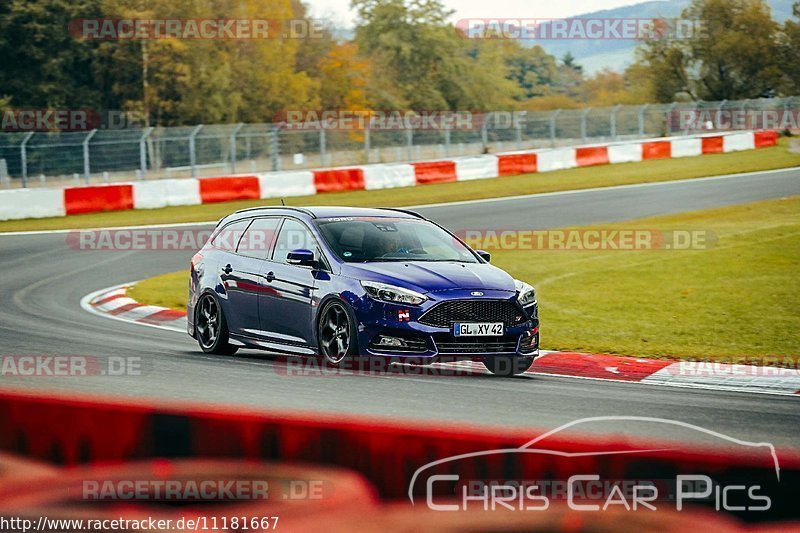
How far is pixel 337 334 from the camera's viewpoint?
34.3 feet

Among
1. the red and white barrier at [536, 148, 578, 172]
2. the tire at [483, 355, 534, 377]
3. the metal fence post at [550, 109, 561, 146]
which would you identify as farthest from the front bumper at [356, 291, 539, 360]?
the metal fence post at [550, 109, 561, 146]

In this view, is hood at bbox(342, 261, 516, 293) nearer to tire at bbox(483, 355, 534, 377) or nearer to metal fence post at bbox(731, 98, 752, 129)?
tire at bbox(483, 355, 534, 377)

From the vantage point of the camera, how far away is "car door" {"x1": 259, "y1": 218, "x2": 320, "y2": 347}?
35.6ft

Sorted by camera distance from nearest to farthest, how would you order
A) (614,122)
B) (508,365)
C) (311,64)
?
(508,365)
(614,122)
(311,64)

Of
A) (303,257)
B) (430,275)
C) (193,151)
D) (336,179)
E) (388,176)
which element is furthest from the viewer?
(193,151)

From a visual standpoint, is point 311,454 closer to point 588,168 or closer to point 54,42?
point 588,168

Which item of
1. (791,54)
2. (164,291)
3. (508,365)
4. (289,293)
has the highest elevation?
(791,54)

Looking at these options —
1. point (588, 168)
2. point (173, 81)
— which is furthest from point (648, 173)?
point (173, 81)

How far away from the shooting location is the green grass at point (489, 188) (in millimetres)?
28375

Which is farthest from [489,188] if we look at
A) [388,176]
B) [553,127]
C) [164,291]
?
[164,291]

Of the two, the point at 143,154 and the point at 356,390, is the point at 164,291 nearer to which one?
the point at 356,390

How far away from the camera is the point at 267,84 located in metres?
74.9

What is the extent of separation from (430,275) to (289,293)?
56.6 inches

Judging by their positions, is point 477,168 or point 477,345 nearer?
point 477,345
